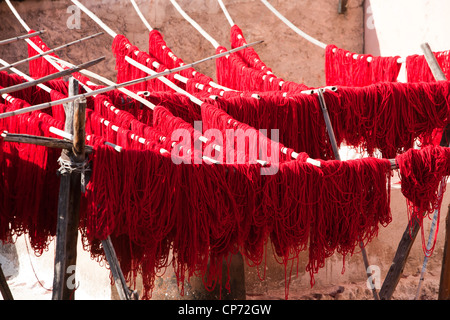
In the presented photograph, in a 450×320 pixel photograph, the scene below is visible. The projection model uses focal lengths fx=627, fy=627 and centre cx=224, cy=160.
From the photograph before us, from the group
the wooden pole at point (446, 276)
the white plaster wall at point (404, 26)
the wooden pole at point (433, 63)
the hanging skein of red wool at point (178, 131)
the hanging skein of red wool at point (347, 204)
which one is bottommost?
the wooden pole at point (446, 276)

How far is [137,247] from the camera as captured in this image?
288 cm

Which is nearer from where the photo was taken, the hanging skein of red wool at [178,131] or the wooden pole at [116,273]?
the wooden pole at [116,273]

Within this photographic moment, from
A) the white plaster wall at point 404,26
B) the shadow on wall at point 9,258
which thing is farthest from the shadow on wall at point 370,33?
the shadow on wall at point 9,258

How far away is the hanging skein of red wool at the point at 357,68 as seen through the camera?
4.29 metres

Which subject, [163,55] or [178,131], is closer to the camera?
[178,131]

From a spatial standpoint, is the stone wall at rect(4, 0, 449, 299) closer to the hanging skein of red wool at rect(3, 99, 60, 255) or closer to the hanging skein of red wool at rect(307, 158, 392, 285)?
the hanging skein of red wool at rect(3, 99, 60, 255)

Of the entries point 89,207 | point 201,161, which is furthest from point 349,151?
point 89,207

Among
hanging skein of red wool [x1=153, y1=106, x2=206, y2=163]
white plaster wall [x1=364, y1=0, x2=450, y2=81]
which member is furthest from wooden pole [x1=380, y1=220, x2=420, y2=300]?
white plaster wall [x1=364, y1=0, x2=450, y2=81]

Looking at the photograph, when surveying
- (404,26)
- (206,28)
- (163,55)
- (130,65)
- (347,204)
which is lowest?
(347,204)

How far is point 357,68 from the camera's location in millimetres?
4453

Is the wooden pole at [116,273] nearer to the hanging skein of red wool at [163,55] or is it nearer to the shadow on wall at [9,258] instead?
the hanging skein of red wool at [163,55]

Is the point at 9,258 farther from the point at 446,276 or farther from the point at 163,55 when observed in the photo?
the point at 446,276

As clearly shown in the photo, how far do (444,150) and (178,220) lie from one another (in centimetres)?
139

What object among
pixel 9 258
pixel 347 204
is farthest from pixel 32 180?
pixel 9 258
